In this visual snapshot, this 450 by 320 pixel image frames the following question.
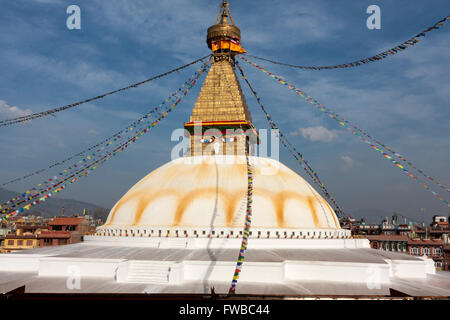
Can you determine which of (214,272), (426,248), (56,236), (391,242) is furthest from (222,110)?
(426,248)

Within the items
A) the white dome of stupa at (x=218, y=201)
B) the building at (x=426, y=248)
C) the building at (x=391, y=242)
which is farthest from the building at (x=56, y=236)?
the building at (x=426, y=248)

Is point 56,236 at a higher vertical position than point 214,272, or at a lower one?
higher

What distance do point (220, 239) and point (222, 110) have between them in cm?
714

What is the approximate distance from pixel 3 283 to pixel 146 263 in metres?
4.07

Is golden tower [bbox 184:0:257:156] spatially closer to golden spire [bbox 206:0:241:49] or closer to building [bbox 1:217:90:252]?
golden spire [bbox 206:0:241:49]

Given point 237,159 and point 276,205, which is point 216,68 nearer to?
point 237,159

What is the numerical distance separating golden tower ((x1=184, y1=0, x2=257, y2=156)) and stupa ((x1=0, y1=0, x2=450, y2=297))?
2.1 inches

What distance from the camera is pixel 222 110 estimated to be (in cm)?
1731

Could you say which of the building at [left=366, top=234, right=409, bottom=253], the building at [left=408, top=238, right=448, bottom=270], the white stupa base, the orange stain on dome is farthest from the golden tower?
the building at [left=408, top=238, right=448, bottom=270]

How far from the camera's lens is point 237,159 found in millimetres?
16375

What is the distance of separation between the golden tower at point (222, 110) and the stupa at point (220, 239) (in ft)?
0.17

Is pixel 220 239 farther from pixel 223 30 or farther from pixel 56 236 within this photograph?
pixel 56 236

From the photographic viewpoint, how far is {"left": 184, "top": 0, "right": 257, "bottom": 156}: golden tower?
1702 centimetres

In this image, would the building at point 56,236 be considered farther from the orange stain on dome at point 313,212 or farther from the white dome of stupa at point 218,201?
the orange stain on dome at point 313,212
